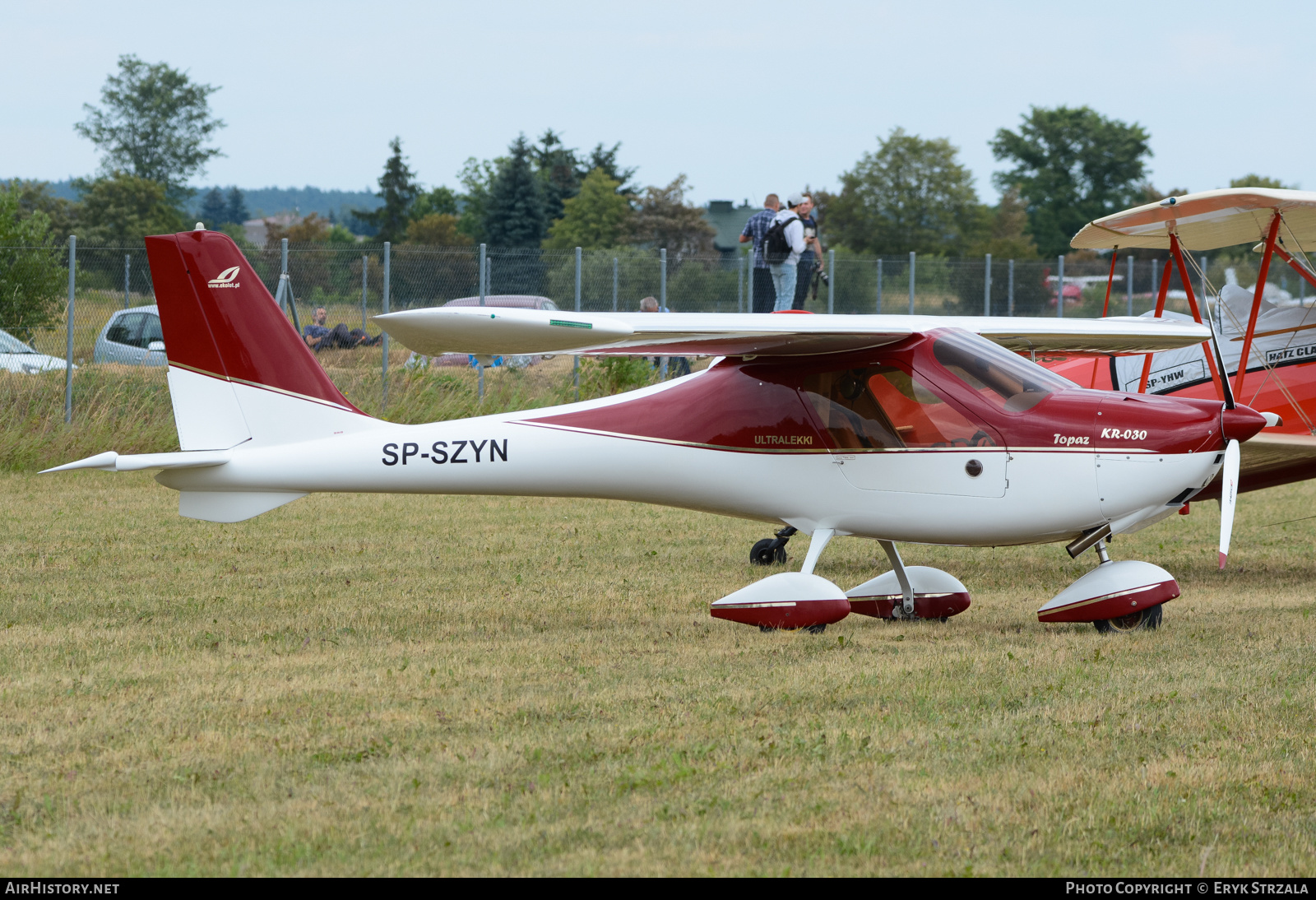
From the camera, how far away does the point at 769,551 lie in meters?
10.9

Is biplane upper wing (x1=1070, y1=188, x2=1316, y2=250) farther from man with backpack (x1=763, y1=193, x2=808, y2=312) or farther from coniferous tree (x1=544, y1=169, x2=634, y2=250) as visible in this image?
coniferous tree (x1=544, y1=169, x2=634, y2=250)

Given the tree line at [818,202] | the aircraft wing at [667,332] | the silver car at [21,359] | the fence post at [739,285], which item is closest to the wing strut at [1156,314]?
the aircraft wing at [667,332]

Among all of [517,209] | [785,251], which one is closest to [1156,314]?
[785,251]

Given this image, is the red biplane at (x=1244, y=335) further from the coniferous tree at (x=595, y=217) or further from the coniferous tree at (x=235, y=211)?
the coniferous tree at (x=235, y=211)

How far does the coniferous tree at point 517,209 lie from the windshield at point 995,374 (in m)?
68.9

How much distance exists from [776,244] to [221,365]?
394 inches

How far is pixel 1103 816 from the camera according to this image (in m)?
4.45

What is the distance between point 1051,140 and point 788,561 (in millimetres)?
83619

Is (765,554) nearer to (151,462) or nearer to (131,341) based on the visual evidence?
(151,462)

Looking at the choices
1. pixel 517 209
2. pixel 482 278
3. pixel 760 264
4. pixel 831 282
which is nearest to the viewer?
pixel 760 264

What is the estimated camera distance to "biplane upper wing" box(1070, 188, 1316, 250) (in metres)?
9.51

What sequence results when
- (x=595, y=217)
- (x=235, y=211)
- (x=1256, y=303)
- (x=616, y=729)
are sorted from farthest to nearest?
(x=235, y=211) < (x=595, y=217) < (x=1256, y=303) < (x=616, y=729)
